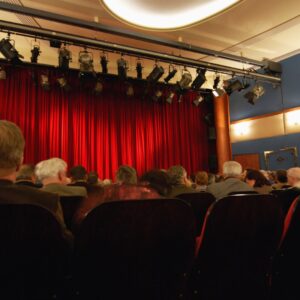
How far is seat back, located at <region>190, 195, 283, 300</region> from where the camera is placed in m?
1.45

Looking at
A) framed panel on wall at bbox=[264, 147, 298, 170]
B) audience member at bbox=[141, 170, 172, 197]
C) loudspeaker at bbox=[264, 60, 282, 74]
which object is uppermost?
loudspeaker at bbox=[264, 60, 282, 74]

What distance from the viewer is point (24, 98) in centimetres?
701

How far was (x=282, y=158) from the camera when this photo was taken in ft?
23.0

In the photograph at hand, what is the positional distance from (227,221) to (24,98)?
21.9 ft

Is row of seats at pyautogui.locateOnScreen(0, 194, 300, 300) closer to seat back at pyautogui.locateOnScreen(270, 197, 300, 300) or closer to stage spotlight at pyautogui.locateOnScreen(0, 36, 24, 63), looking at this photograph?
seat back at pyautogui.locateOnScreen(270, 197, 300, 300)

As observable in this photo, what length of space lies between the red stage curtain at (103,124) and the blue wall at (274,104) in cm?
136

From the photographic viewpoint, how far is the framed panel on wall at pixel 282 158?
22.2 ft

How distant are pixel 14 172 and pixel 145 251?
2.17 ft

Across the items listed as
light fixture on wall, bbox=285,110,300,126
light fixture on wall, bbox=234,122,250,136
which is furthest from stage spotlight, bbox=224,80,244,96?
light fixture on wall, bbox=234,122,250,136

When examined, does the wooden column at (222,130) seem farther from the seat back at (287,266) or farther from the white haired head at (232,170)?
the seat back at (287,266)

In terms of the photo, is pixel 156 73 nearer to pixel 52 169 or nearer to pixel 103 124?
pixel 103 124

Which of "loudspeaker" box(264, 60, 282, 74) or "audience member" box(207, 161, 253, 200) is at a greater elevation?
"loudspeaker" box(264, 60, 282, 74)

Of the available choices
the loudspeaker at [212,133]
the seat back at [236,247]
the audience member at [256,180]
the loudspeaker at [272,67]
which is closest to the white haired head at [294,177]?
the audience member at [256,180]

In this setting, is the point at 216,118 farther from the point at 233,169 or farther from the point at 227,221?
the point at 227,221
